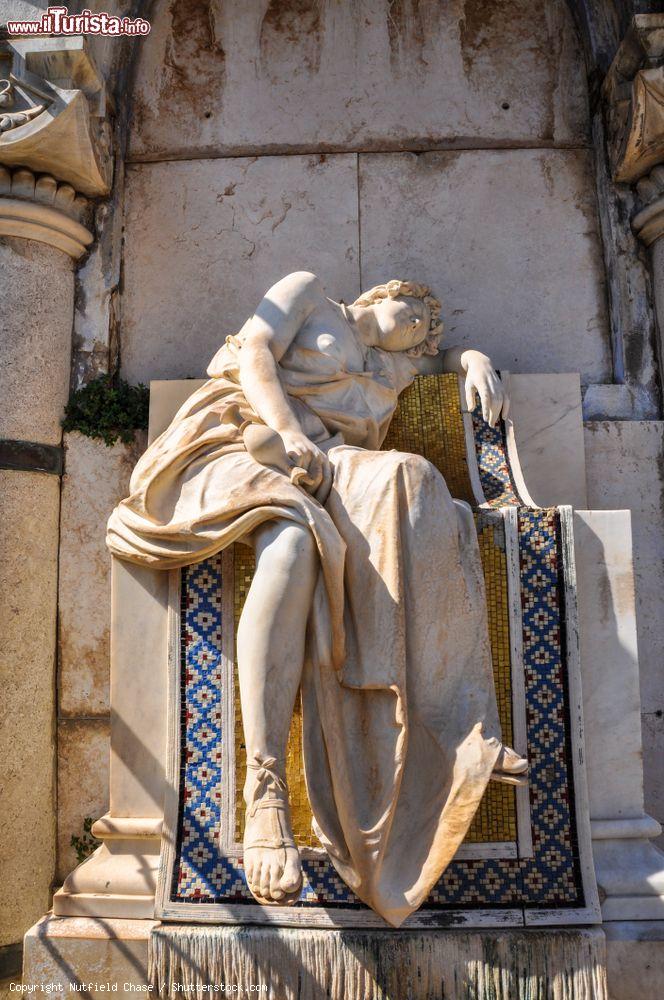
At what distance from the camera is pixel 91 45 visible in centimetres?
488

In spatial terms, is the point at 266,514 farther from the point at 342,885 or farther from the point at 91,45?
the point at 91,45

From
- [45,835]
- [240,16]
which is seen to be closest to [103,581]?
[45,835]

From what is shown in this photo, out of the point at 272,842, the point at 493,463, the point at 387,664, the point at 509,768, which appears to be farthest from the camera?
the point at 493,463

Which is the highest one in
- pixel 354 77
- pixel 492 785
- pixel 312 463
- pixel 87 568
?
pixel 354 77

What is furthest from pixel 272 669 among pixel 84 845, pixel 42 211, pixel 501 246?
pixel 501 246

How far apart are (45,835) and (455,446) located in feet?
7.62

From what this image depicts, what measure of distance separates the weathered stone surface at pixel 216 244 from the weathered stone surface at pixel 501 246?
159mm

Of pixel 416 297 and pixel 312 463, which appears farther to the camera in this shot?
pixel 416 297

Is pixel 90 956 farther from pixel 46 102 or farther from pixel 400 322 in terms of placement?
pixel 46 102

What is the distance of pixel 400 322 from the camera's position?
13.9ft

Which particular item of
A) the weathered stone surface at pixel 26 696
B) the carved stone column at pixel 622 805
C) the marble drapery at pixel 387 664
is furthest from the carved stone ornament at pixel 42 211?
the carved stone column at pixel 622 805

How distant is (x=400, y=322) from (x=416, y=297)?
185mm

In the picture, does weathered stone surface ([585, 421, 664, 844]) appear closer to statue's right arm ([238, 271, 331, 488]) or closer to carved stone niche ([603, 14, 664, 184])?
carved stone niche ([603, 14, 664, 184])

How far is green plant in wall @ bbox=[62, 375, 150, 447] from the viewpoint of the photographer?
469cm
